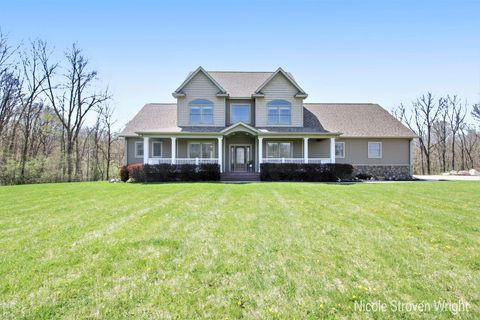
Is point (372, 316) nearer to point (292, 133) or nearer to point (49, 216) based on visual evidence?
point (49, 216)

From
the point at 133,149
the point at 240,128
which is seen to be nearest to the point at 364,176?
the point at 240,128

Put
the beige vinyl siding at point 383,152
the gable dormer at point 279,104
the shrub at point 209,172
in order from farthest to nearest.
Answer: the beige vinyl siding at point 383,152 → the gable dormer at point 279,104 → the shrub at point 209,172

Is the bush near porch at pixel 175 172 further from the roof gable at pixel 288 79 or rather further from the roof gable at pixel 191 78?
the roof gable at pixel 288 79

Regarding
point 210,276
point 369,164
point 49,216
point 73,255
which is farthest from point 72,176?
point 369,164

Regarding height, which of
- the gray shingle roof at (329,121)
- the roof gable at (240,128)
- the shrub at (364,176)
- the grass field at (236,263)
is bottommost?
the grass field at (236,263)

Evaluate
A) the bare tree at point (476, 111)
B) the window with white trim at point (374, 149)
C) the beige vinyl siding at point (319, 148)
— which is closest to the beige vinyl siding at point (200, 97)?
the beige vinyl siding at point (319, 148)

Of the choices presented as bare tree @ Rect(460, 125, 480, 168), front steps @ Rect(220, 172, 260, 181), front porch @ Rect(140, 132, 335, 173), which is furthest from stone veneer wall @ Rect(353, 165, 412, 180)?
bare tree @ Rect(460, 125, 480, 168)

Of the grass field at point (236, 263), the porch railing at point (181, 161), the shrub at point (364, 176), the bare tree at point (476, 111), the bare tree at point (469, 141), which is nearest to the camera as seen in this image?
the grass field at point (236, 263)

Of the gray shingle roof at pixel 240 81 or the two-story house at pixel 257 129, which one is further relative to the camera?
the gray shingle roof at pixel 240 81

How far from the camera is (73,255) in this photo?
12.0 feet

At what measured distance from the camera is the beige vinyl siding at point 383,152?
20469 mm

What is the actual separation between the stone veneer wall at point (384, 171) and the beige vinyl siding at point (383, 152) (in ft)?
1.09

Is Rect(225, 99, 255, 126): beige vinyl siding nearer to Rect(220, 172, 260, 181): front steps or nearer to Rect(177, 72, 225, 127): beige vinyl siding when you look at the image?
Rect(177, 72, 225, 127): beige vinyl siding

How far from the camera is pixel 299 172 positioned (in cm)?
1686
